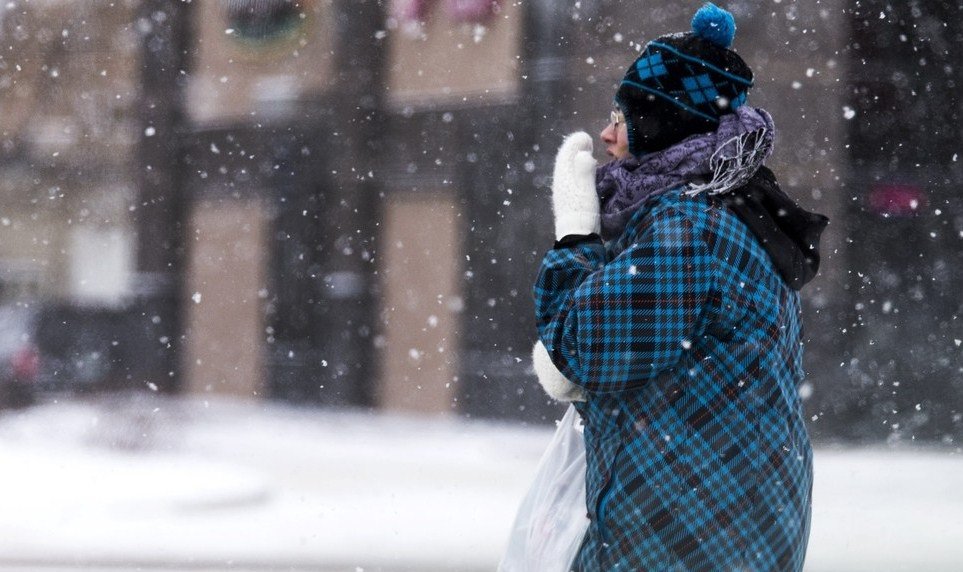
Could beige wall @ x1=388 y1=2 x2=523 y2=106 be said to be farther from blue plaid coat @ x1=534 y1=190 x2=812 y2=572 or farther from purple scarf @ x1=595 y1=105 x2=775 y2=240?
blue plaid coat @ x1=534 y1=190 x2=812 y2=572

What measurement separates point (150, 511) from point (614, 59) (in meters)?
3.99

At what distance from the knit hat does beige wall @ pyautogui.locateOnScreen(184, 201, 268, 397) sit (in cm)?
583

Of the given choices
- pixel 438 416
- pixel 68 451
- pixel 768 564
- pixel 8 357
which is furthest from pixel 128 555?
pixel 768 564

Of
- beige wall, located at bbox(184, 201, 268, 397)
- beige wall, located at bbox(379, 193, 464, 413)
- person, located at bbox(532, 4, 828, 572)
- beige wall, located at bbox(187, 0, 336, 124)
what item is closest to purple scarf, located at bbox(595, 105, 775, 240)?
person, located at bbox(532, 4, 828, 572)

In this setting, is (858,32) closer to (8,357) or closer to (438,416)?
(438,416)

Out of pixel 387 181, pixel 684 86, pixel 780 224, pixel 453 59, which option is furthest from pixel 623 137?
pixel 387 181

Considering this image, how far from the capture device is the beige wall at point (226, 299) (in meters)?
7.46

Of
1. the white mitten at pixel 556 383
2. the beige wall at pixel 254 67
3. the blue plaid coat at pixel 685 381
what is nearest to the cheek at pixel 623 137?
the blue plaid coat at pixel 685 381

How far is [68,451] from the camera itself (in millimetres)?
6828

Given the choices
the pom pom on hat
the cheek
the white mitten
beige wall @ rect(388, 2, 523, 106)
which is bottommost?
the white mitten

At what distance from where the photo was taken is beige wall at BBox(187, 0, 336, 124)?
23.1ft

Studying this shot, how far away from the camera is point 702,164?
1.81m

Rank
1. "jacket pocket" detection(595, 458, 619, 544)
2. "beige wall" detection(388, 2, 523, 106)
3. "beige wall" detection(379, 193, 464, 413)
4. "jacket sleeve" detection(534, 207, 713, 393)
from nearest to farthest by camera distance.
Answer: "jacket sleeve" detection(534, 207, 713, 393) < "jacket pocket" detection(595, 458, 619, 544) < "beige wall" detection(388, 2, 523, 106) < "beige wall" detection(379, 193, 464, 413)

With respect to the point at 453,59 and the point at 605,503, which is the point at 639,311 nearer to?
the point at 605,503
